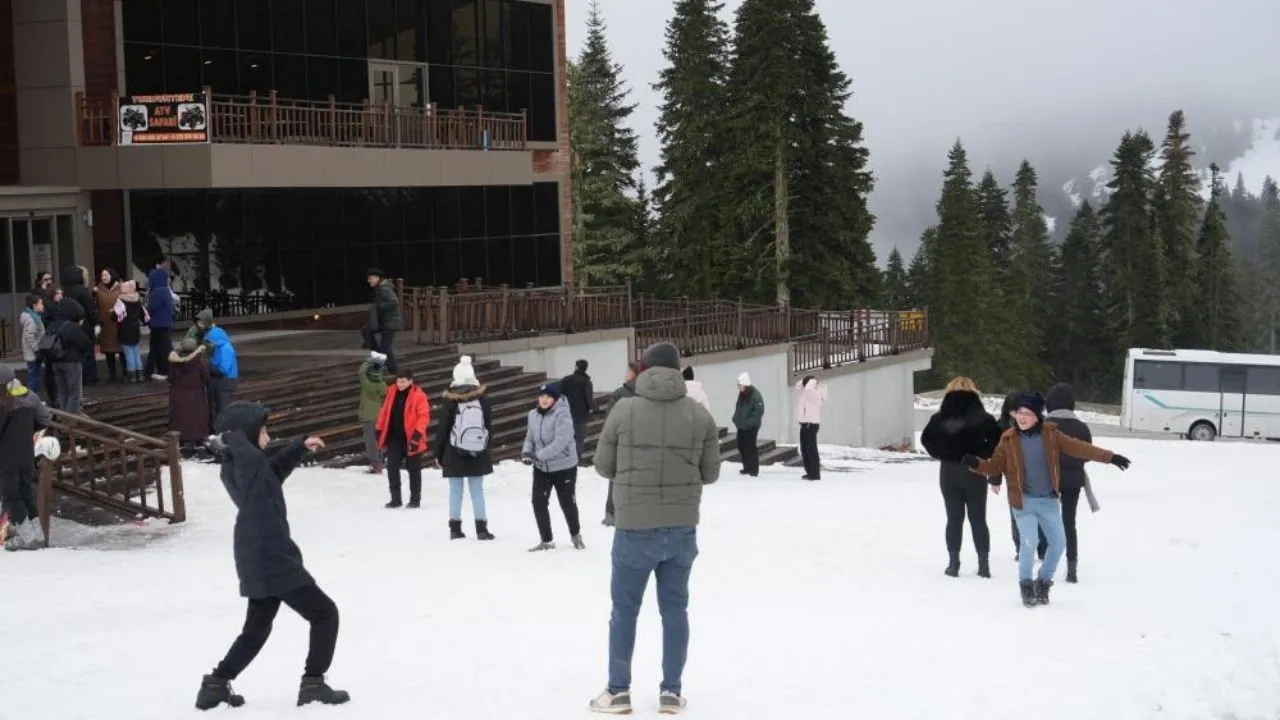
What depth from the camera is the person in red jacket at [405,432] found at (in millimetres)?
17312

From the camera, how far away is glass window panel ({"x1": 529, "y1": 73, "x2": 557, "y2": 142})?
41094mm

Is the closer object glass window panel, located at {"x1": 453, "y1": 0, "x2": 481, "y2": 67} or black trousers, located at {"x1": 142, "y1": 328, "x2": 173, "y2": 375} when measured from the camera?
black trousers, located at {"x1": 142, "y1": 328, "x2": 173, "y2": 375}

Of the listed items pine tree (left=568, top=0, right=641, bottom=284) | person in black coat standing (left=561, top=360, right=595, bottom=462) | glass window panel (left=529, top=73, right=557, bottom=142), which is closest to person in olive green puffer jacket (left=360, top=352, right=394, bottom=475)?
person in black coat standing (left=561, top=360, right=595, bottom=462)

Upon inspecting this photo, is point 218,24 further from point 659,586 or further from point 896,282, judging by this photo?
point 896,282

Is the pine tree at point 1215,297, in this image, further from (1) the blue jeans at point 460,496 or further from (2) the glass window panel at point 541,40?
(1) the blue jeans at point 460,496

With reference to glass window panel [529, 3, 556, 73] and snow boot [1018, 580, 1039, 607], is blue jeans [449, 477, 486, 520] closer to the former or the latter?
snow boot [1018, 580, 1039, 607]

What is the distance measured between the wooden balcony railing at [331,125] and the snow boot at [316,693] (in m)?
19.9

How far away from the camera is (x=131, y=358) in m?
22.5

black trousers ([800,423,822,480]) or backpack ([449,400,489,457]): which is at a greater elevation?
backpack ([449,400,489,457])

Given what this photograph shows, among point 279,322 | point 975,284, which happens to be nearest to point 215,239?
point 279,322

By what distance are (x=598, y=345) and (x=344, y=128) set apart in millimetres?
6748

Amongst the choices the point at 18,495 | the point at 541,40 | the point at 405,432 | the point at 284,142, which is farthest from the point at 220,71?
the point at 18,495

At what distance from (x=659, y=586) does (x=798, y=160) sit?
49.8 metres

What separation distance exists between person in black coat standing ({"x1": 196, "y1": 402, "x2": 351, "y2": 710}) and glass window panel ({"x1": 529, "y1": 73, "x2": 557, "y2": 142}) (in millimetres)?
33048
